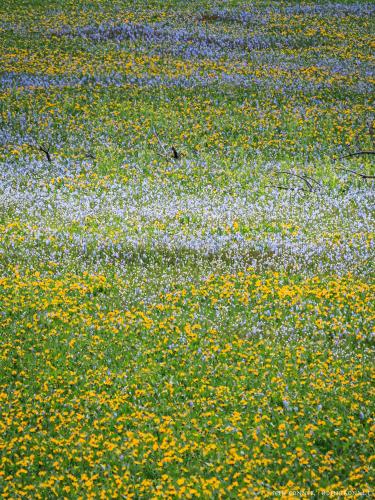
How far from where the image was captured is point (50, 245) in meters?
13.1

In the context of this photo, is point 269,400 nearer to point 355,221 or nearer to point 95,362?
point 95,362

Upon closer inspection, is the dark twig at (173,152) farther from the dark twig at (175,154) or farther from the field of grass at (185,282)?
the field of grass at (185,282)

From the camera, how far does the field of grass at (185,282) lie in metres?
7.16

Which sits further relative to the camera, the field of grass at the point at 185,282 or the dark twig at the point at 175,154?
the dark twig at the point at 175,154

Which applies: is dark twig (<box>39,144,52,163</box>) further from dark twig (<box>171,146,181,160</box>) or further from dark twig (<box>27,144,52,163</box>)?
dark twig (<box>171,146,181,160</box>)

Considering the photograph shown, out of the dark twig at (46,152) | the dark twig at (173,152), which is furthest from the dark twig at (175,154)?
the dark twig at (46,152)

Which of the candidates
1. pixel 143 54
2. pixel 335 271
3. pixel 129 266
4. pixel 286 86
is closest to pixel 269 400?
pixel 335 271

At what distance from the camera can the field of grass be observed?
23.5ft

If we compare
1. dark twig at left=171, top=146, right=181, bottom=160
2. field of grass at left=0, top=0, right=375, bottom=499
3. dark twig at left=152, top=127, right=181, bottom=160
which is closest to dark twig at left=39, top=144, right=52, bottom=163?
field of grass at left=0, top=0, right=375, bottom=499

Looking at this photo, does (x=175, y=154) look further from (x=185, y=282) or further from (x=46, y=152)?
(x=185, y=282)

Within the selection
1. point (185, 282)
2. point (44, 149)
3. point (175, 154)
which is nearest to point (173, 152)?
point (175, 154)

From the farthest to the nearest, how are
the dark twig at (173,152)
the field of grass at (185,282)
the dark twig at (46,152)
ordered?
the dark twig at (173,152) < the dark twig at (46,152) < the field of grass at (185,282)

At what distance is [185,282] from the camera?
11289 mm

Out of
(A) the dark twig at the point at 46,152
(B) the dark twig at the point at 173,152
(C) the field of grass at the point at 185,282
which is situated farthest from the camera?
(B) the dark twig at the point at 173,152
